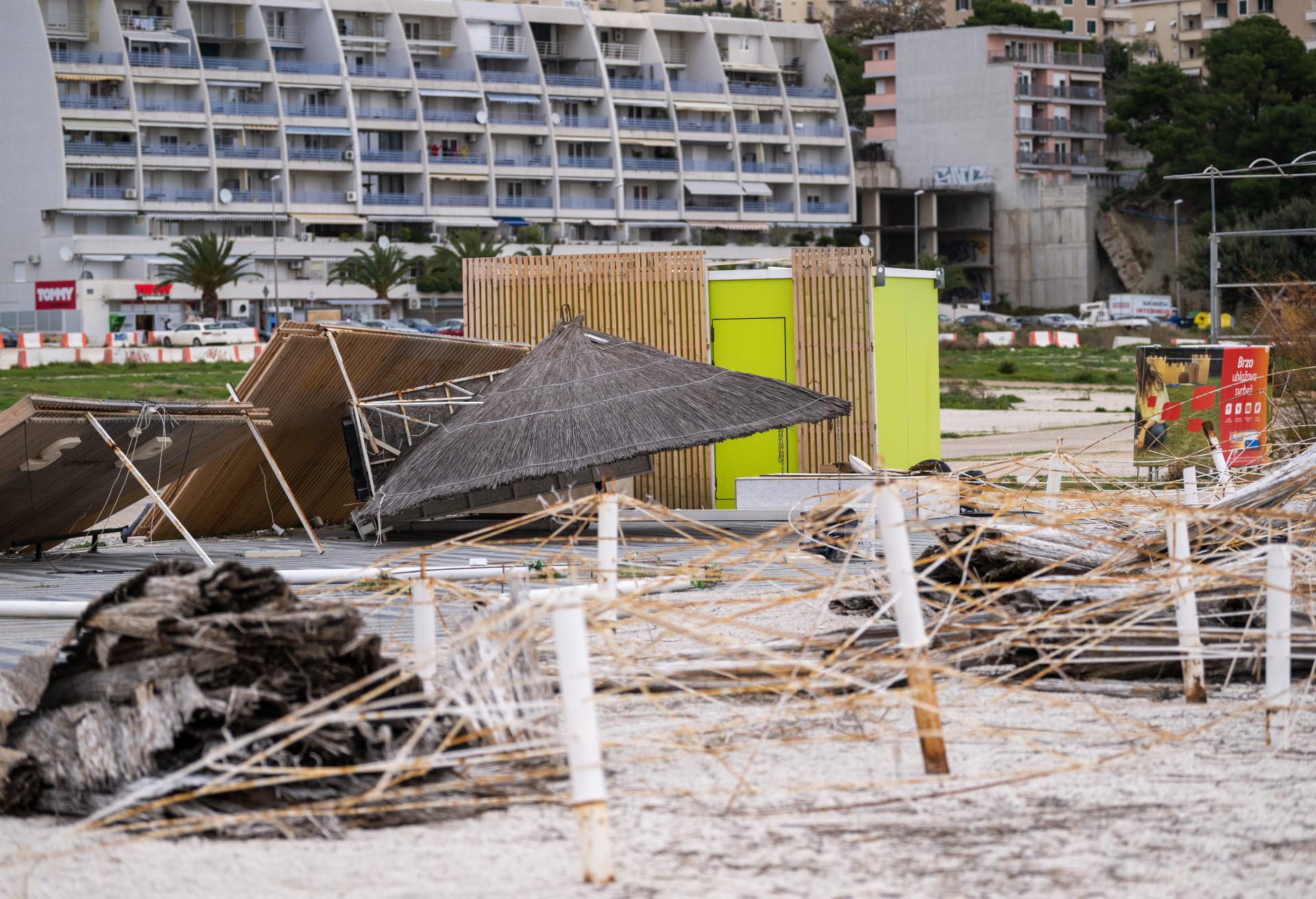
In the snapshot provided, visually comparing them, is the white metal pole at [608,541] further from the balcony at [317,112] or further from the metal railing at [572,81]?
the metal railing at [572,81]

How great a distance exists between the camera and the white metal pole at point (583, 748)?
4656 mm

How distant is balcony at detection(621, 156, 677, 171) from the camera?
3482 inches

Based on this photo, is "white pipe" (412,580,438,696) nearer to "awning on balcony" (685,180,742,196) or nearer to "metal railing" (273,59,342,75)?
"metal railing" (273,59,342,75)

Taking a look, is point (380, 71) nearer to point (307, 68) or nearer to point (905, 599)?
point (307, 68)

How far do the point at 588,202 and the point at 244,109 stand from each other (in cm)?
1835

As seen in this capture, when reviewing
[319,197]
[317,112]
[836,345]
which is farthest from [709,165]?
[836,345]

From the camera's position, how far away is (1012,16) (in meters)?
107

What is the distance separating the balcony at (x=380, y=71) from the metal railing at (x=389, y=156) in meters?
3.73

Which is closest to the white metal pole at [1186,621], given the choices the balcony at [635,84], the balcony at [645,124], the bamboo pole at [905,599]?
the bamboo pole at [905,599]

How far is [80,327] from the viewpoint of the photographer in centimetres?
7112

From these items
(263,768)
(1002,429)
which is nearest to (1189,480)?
(263,768)

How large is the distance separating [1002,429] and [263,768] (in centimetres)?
2397

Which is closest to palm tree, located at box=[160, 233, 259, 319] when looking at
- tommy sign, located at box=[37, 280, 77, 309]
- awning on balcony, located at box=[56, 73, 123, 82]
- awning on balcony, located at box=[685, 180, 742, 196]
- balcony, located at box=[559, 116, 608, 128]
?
tommy sign, located at box=[37, 280, 77, 309]

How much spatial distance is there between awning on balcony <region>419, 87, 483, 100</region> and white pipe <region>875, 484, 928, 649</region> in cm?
8044
